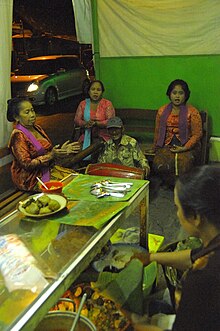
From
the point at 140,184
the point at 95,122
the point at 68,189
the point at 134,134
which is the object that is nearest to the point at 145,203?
the point at 140,184

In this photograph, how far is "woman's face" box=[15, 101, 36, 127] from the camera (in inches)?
172

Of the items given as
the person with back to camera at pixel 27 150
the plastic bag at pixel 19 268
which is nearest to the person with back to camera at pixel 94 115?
the person with back to camera at pixel 27 150

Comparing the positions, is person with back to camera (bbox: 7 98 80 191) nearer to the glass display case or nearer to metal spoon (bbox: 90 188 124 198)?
the glass display case

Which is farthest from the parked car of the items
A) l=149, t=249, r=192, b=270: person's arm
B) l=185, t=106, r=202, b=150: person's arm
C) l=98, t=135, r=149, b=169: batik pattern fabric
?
l=149, t=249, r=192, b=270: person's arm

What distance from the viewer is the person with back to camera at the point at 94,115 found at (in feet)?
19.5

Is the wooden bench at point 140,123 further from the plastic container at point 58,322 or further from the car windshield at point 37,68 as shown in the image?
the car windshield at point 37,68

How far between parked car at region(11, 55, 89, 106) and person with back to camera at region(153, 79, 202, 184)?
22.8ft

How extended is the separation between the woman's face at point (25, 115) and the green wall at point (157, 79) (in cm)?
289

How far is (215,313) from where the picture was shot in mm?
1613

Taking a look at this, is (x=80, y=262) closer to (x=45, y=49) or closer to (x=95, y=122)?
(x=95, y=122)

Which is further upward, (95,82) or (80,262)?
(95,82)

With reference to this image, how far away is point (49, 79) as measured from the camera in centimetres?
1273

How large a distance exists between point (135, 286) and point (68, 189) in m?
1.16

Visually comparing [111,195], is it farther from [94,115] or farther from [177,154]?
[94,115]
